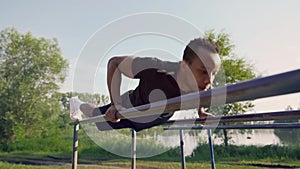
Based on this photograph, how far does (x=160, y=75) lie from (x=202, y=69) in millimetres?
296

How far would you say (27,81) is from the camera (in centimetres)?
1550

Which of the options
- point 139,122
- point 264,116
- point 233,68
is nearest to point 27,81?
point 233,68

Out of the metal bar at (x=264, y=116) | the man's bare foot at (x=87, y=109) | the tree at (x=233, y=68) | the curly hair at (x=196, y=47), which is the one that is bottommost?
the metal bar at (x=264, y=116)

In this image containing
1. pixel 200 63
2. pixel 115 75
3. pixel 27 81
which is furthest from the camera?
pixel 27 81

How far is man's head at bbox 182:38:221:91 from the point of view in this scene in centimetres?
146

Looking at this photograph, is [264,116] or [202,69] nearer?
[202,69]

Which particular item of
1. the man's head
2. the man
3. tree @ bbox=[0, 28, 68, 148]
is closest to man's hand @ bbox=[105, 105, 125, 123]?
the man

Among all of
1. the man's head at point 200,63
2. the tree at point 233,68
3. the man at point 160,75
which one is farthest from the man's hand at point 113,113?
the tree at point 233,68

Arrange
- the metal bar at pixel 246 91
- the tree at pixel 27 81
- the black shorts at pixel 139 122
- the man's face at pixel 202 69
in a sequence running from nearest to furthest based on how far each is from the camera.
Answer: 1. the metal bar at pixel 246 91
2. the man's face at pixel 202 69
3. the black shorts at pixel 139 122
4. the tree at pixel 27 81

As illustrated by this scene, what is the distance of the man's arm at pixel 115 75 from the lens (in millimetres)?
1691

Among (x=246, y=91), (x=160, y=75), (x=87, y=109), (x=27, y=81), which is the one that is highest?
(x=27, y=81)

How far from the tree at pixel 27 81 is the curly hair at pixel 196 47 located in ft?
50.0

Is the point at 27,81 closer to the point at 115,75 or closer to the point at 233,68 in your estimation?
the point at 233,68

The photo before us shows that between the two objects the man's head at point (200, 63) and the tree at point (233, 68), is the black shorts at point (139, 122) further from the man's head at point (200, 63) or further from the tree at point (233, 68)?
the tree at point (233, 68)
